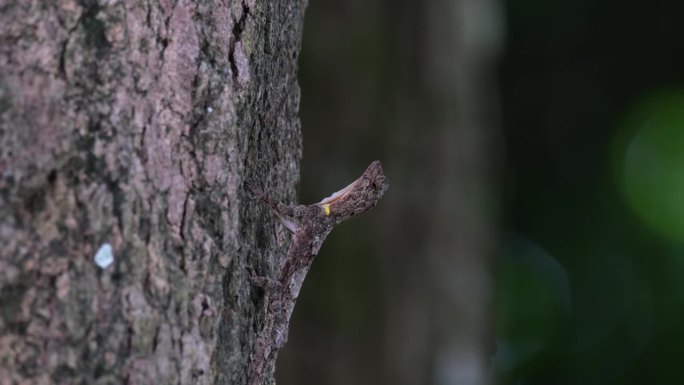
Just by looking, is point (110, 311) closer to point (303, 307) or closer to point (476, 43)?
point (303, 307)

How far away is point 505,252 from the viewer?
11.2 metres

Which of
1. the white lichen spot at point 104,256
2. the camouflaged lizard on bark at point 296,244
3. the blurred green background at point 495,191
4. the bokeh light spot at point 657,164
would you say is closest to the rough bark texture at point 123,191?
the white lichen spot at point 104,256

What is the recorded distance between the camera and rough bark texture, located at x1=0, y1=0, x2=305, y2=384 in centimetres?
201

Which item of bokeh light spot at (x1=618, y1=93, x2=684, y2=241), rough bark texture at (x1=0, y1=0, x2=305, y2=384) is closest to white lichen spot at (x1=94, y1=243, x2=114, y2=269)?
rough bark texture at (x1=0, y1=0, x2=305, y2=384)

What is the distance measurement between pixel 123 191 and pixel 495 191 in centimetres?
655

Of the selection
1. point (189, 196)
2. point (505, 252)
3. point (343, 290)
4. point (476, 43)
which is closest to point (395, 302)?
point (343, 290)

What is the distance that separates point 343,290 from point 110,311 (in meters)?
3.82

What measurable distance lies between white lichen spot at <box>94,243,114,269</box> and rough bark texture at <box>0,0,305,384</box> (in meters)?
0.01

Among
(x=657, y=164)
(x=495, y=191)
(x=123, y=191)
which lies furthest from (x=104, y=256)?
(x=657, y=164)

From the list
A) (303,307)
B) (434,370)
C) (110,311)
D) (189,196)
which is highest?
(189,196)

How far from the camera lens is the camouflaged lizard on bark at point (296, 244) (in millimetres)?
2637

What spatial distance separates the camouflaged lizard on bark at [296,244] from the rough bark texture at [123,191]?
0.18 meters

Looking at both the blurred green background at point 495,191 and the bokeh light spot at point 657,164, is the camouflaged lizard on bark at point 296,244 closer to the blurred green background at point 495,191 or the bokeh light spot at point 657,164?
the blurred green background at point 495,191

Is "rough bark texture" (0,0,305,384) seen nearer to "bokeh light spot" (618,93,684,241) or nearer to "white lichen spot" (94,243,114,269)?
"white lichen spot" (94,243,114,269)
